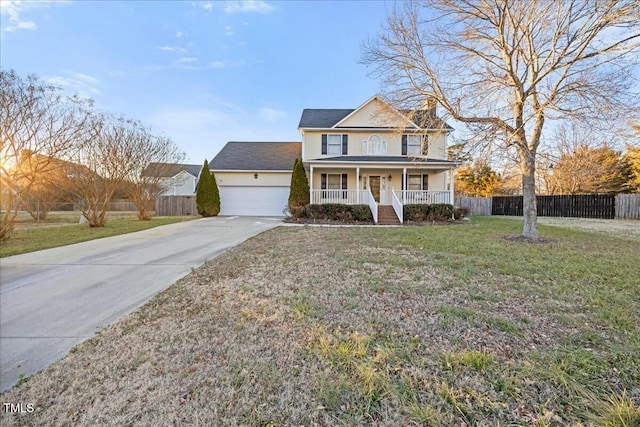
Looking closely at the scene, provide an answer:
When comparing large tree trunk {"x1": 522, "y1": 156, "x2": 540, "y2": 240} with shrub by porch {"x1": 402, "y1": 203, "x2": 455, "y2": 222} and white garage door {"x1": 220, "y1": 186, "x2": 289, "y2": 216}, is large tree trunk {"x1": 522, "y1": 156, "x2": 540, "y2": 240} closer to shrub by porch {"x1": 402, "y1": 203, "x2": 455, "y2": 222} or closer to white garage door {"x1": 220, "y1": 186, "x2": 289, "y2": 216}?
shrub by porch {"x1": 402, "y1": 203, "x2": 455, "y2": 222}

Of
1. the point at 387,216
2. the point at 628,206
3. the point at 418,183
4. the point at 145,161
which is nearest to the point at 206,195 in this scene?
the point at 145,161

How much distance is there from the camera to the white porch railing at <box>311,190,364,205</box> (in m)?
15.5

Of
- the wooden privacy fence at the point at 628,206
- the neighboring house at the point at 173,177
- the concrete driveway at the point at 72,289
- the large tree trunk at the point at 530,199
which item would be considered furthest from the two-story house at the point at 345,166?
the wooden privacy fence at the point at 628,206

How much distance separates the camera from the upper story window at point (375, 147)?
17484mm

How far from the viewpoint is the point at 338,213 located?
14914mm

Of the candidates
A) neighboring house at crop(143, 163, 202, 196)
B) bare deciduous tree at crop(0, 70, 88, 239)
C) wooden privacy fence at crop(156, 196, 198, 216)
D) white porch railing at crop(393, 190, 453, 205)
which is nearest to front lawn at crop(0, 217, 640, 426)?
bare deciduous tree at crop(0, 70, 88, 239)

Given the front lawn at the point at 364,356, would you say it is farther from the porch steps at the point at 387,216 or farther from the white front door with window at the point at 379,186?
the white front door with window at the point at 379,186

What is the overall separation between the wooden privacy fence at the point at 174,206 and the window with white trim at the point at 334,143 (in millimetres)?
12316

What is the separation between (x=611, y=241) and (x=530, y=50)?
19.4 feet

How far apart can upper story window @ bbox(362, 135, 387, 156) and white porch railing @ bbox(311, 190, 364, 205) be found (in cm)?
297

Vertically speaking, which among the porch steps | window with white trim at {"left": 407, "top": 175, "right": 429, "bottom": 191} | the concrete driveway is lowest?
the concrete driveway

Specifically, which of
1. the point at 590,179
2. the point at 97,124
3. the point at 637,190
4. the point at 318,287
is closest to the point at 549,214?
the point at 590,179

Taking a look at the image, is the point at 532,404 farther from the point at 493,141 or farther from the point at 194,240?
the point at 194,240

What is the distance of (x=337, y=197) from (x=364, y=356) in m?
13.8
